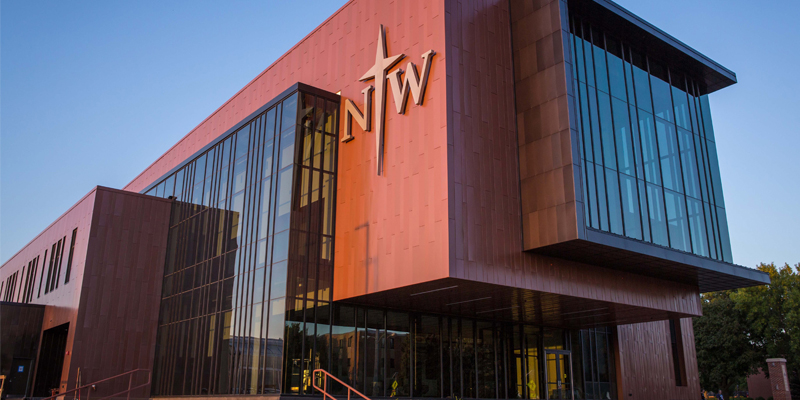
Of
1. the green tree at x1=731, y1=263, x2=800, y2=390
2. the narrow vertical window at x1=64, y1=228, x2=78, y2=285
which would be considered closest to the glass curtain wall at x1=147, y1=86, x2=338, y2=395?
the narrow vertical window at x1=64, y1=228, x2=78, y2=285

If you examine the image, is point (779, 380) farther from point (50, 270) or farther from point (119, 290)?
point (50, 270)

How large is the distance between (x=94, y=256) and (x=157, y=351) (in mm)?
5437

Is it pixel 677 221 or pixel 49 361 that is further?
pixel 49 361

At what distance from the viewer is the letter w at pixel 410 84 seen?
2033 cm

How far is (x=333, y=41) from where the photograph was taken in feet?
84.4

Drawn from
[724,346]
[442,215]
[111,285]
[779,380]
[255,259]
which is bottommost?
[779,380]

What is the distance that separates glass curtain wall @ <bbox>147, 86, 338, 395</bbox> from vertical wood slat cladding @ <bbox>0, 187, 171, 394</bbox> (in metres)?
1.24

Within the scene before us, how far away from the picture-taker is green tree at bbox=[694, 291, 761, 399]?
54875 mm

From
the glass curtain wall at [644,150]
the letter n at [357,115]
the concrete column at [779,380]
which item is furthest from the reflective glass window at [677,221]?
the concrete column at [779,380]

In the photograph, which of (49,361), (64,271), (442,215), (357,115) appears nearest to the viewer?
(442,215)

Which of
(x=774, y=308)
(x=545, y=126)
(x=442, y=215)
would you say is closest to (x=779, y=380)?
(x=774, y=308)

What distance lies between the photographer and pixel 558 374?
28562 millimetres

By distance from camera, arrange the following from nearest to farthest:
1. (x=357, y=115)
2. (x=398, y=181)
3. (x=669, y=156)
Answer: (x=398, y=181)
(x=357, y=115)
(x=669, y=156)

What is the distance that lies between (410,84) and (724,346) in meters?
48.4
